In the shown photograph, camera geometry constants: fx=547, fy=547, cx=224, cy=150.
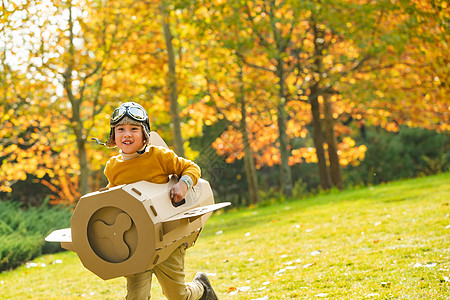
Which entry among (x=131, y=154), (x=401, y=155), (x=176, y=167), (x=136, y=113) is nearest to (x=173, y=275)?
(x=176, y=167)

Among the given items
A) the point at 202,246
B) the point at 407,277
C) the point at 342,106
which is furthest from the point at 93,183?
the point at 407,277

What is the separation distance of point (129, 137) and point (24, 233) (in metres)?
6.87

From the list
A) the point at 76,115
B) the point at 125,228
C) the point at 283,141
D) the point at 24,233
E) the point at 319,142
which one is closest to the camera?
the point at 125,228

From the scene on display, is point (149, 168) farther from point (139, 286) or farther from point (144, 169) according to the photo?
point (139, 286)

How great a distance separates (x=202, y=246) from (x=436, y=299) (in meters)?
4.85

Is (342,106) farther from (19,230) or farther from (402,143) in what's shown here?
(19,230)

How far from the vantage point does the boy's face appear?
350 centimetres

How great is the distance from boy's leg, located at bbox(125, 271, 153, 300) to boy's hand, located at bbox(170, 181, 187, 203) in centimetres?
51

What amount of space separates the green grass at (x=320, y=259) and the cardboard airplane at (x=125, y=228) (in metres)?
1.43

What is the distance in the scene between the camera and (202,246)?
26.3ft

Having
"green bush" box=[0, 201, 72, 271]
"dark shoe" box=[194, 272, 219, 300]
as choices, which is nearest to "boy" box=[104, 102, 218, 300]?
"dark shoe" box=[194, 272, 219, 300]

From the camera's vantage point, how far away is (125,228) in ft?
10.5

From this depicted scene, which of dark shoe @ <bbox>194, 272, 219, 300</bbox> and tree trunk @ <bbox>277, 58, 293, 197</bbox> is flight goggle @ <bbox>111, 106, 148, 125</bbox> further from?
tree trunk @ <bbox>277, 58, 293, 197</bbox>

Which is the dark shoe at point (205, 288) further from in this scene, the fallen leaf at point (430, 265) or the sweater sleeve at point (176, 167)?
the fallen leaf at point (430, 265)
